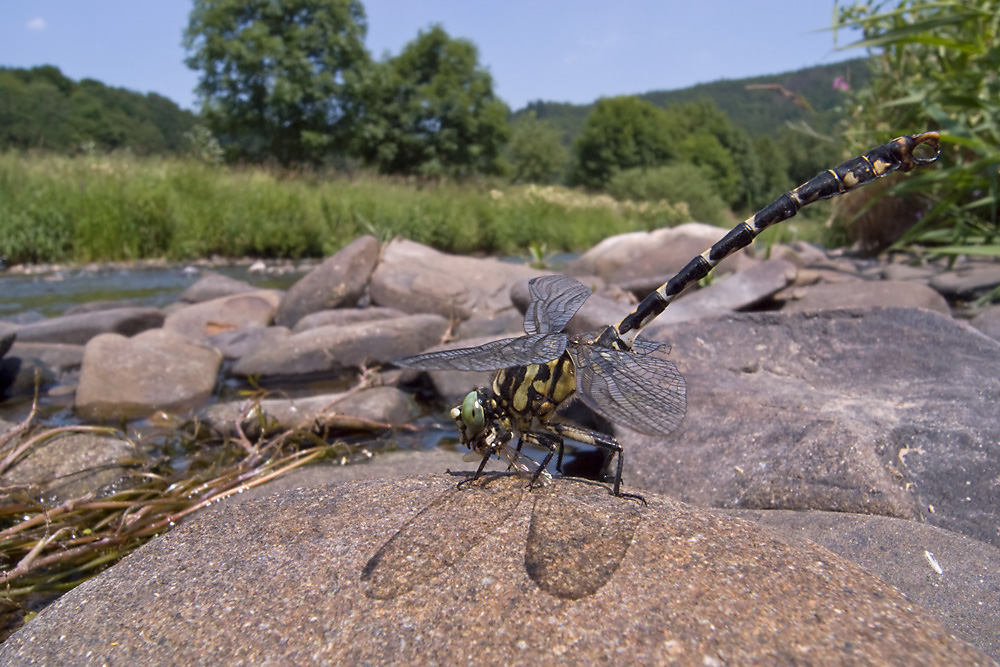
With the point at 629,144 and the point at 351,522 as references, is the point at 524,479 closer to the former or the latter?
the point at 351,522

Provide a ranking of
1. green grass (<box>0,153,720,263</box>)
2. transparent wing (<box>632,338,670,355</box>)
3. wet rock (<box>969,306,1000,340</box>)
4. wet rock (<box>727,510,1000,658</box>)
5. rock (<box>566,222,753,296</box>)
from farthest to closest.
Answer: green grass (<box>0,153,720,263</box>), rock (<box>566,222,753,296</box>), wet rock (<box>969,306,1000,340</box>), transparent wing (<box>632,338,670,355</box>), wet rock (<box>727,510,1000,658</box>)

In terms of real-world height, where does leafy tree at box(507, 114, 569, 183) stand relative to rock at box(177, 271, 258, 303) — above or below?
above

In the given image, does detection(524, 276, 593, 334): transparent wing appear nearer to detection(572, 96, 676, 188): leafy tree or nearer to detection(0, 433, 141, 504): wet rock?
detection(0, 433, 141, 504): wet rock

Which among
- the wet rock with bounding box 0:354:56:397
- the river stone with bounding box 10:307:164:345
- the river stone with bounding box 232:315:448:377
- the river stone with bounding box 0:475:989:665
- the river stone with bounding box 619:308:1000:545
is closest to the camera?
the river stone with bounding box 0:475:989:665

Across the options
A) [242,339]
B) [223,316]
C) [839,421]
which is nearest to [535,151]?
[223,316]

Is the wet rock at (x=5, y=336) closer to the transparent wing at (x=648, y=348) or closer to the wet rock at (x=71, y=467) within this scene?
the wet rock at (x=71, y=467)

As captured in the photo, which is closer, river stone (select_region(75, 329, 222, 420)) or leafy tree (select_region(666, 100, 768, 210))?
river stone (select_region(75, 329, 222, 420))

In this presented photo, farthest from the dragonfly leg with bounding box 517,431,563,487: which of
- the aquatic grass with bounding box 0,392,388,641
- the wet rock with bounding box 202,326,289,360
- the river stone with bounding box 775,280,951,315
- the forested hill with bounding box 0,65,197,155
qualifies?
the forested hill with bounding box 0,65,197,155
